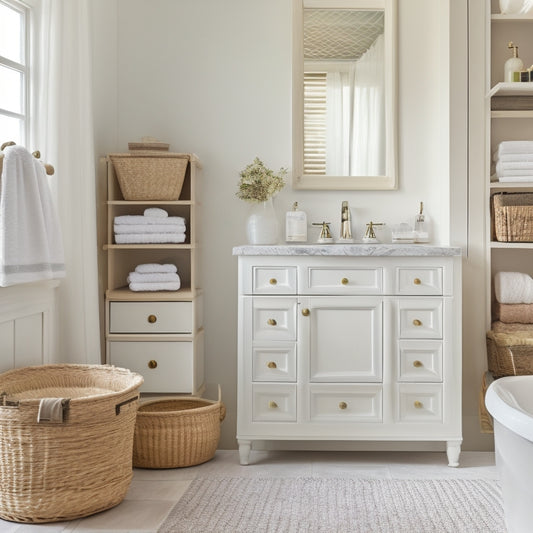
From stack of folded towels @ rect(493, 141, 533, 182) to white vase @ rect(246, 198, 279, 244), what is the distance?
1.08 meters

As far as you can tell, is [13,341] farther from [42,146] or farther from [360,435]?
[360,435]

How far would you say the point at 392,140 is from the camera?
132 inches

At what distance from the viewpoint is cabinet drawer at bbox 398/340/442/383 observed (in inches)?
114

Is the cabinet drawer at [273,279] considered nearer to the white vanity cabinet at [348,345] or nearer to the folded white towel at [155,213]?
the white vanity cabinet at [348,345]

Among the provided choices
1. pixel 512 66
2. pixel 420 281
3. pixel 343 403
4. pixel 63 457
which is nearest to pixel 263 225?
pixel 420 281

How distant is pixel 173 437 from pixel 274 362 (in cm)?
53

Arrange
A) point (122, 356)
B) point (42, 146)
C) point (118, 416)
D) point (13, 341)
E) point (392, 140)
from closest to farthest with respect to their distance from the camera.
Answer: point (118, 416)
point (13, 341)
point (42, 146)
point (122, 356)
point (392, 140)

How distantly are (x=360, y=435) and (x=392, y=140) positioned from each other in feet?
4.69

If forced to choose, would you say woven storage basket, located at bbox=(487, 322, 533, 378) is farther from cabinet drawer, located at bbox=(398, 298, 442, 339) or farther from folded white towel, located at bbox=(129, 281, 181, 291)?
folded white towel, located at bbox=(129, 281, 181, 291)

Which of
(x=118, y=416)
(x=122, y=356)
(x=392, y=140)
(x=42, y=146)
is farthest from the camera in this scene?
(x=392, y=140)

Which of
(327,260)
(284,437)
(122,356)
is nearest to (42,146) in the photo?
(122,356)

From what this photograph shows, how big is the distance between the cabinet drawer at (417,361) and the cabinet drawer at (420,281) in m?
0.22

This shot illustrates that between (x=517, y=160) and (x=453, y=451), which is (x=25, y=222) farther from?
(x=517, y=160)

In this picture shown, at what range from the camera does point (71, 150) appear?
286 centimetres
